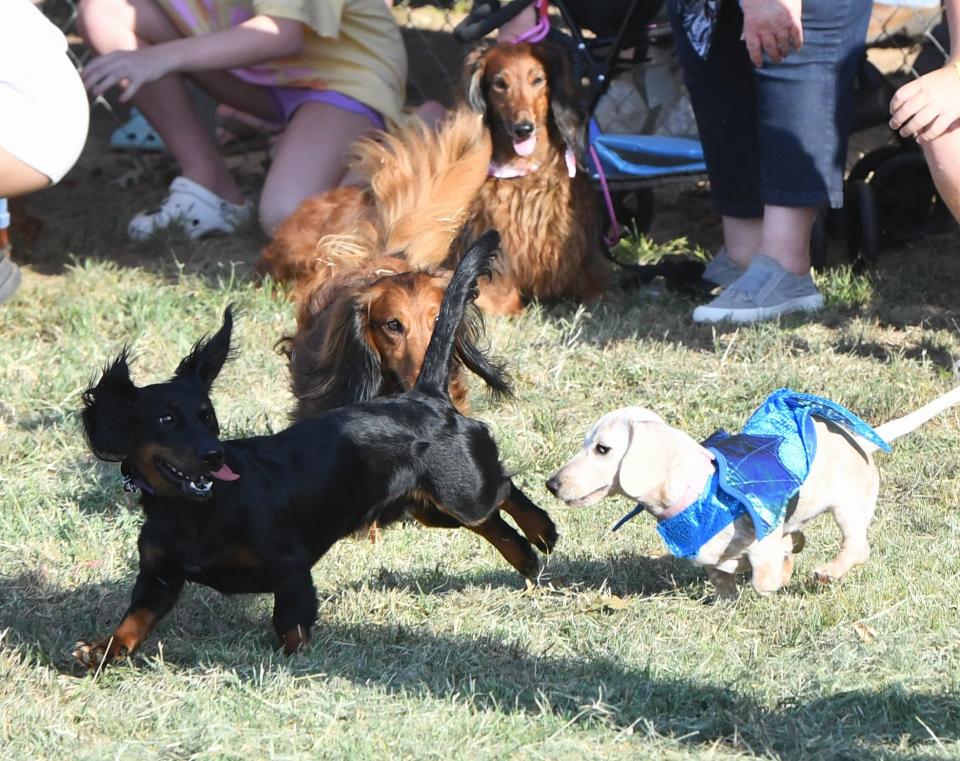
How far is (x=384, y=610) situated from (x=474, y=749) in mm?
724

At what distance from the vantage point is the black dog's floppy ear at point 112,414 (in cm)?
258

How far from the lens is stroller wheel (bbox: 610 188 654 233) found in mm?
6125

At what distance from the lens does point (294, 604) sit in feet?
8.93

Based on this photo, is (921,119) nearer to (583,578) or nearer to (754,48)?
(754,48)

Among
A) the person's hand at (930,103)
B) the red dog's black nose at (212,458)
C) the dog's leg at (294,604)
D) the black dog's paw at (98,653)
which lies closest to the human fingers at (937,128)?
the person's hand at (930,103)

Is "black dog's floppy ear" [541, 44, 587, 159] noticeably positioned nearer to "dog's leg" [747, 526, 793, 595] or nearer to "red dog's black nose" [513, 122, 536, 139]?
"red dog's black nose" [513, 122, 536, 139]

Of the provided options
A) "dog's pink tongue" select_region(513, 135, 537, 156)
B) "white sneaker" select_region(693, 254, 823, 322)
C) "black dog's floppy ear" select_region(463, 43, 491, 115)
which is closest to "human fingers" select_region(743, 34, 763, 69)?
"white sneaker" select_region(693, 254, 823, 322)

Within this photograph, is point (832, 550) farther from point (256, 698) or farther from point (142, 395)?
point (142, 395)

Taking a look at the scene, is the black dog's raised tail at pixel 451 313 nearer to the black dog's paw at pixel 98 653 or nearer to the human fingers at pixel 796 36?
the black dog's paw at pixel 98 653

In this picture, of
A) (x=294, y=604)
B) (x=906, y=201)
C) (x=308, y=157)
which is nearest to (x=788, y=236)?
(x=906, y=201)

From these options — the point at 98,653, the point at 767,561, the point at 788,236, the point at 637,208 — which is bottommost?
the point at 637,208

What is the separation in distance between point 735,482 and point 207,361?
1.12 m

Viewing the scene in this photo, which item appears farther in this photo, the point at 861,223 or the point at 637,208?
the point at 637,208

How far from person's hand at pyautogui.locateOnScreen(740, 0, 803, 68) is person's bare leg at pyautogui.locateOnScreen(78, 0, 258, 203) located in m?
2.92
